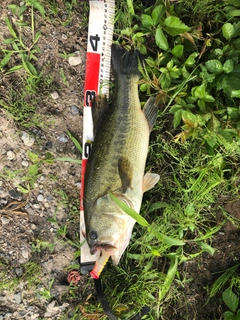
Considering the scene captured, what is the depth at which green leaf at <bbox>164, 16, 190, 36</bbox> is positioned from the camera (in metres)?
2.74

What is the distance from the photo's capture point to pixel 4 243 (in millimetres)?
3336

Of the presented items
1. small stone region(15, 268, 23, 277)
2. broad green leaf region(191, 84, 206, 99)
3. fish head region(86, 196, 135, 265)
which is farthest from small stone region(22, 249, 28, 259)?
broad green leaf region(191, 84, 206, 99)

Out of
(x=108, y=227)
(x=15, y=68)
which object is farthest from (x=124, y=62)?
(x=108, y=227)

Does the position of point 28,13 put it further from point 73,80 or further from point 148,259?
point 148,259

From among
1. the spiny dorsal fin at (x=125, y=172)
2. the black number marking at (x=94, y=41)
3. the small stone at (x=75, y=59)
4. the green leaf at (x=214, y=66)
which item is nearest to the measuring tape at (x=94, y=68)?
the black number marking at (x=94, y=41)

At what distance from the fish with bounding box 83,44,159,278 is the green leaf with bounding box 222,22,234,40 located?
2.52ft

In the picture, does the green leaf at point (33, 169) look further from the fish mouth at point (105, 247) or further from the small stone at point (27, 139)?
the fish mouth at point (105, 247)

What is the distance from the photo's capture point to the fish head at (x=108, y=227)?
2.75 m

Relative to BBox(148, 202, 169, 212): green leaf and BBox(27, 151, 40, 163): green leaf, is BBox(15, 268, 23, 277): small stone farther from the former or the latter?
BBox(148, 202, 169, 212): green leaf

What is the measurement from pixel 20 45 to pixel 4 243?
1.96 metres

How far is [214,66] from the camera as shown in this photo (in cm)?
Answer: 268

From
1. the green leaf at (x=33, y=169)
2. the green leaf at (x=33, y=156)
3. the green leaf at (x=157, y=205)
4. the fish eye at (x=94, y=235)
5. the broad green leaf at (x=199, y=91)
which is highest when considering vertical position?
the broad green leaf at (x=199, y=91)

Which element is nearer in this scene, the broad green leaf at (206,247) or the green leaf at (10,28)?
the broad green leaf at (206,247)

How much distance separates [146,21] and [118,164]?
1.26 meters
